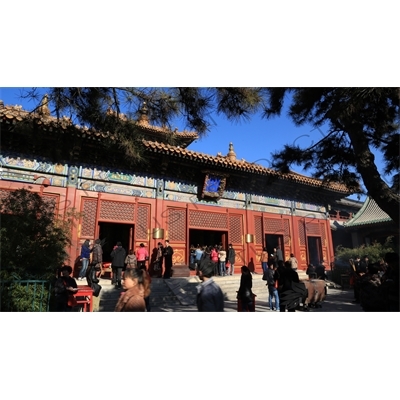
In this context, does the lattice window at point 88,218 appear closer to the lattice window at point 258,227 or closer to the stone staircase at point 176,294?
the stone staircase at point 176,294

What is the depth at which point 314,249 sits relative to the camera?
8.84 metres

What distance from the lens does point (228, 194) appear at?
822cm

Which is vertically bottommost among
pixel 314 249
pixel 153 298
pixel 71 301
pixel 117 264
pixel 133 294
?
pixel 153 298

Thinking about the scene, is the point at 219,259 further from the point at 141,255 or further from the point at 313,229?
the point at 313,229

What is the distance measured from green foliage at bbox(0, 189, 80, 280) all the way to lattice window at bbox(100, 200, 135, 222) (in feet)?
7.88

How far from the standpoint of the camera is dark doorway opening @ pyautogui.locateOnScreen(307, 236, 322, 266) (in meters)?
→ 8.71

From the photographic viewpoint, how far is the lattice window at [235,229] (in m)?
8.01

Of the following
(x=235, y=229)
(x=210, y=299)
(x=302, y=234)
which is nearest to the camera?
(x=210, y=299)

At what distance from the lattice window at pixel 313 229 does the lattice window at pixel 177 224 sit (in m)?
3.87

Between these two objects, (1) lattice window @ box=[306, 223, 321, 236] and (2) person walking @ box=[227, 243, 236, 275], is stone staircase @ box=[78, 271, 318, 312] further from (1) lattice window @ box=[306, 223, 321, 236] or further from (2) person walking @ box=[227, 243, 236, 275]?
(1) lattice window @ box=[306, 223, 321, 236]

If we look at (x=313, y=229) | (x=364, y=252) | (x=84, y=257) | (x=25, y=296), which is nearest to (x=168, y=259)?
(x=84, y=257)

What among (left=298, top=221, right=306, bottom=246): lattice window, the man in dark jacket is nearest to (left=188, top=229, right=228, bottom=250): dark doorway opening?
(left=298, top=221, right=306, bottom=246): lattice window

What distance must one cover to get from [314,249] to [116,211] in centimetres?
612

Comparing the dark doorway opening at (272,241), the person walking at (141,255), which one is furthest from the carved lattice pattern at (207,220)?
the person walking at (141,255)
